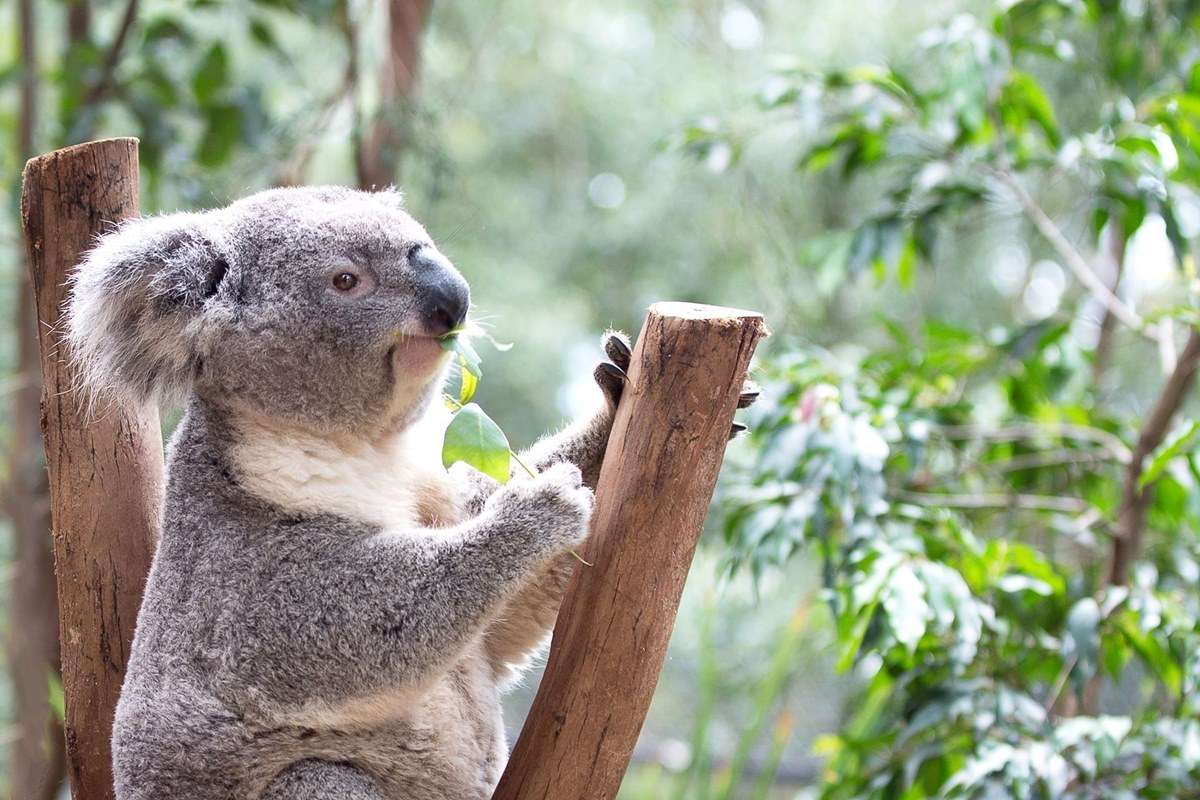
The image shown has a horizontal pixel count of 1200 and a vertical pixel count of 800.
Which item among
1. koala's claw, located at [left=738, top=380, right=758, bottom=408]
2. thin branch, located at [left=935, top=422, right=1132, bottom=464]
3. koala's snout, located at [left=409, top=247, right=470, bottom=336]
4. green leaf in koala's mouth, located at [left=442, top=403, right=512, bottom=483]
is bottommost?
thin branch, located at [left=935, top=422, right=1132, bottom=464]

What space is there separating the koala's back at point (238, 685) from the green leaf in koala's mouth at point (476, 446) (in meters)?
Result: 0.26

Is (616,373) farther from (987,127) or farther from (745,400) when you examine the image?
(987,127)

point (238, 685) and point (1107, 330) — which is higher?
point (1107, 330)

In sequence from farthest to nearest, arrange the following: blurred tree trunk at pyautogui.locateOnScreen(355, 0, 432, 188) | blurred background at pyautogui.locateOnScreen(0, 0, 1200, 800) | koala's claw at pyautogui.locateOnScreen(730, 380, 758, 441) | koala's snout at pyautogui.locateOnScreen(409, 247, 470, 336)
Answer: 1. blurred tree trunk at pyautogui.locateOnScreen(355, 0, 432, 188)
2. blurred background at pyautogui.locateOnScreen(0, 0, 1200, 800)
3. koala's claw at pyautogui.locateOnScreen(730, 380, 758, 441)
4. koala's snout at pyautogui.locateOnScreen(409, 247, 470, 336)

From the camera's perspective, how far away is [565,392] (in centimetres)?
640

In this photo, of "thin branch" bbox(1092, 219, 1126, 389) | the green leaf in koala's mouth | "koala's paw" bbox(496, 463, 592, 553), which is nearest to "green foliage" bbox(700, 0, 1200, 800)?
"thin branch" bbox(1092, 219, 1126, 389)

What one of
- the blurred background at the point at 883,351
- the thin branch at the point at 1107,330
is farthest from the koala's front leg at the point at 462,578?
the thin branch at the point at 1107,330

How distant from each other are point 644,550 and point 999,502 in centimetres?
151

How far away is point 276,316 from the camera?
6.12 feet

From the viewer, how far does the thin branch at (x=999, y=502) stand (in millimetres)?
2811

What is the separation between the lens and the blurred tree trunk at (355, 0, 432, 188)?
395 centimetres

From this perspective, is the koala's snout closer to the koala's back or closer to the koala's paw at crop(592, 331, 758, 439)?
the koala's paw at crop(592, 331, 758, 439)

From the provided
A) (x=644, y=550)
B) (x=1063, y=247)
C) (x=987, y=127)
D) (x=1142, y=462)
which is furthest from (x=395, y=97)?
(x=644, y=550)

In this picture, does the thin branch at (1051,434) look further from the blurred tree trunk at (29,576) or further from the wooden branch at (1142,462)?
the blurred tree trunk at (29,576)
